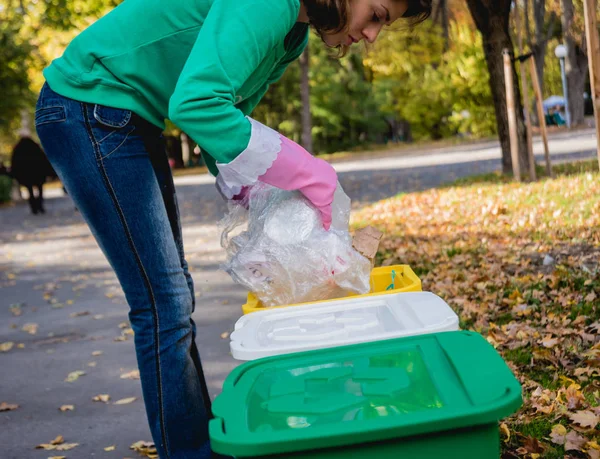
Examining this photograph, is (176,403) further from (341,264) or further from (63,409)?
(63,409)

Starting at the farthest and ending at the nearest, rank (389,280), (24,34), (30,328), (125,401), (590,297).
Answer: (24,34), (30,328), (590,297), (125,401), (389,280)

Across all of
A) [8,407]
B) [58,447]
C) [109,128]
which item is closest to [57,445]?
[58,447]

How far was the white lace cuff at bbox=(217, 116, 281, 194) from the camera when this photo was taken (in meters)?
1.96

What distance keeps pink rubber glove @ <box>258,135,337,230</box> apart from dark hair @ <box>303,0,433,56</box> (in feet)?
1.11

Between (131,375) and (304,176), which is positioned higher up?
(304,176)

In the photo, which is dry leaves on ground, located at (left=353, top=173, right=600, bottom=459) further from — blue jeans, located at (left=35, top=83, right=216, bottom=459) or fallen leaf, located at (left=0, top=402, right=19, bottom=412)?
fallen leaf, located at (left=0, top=402, right=19, bottom=412)

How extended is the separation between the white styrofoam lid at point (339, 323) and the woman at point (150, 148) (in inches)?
11.3

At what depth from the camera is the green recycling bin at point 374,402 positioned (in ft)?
4.20

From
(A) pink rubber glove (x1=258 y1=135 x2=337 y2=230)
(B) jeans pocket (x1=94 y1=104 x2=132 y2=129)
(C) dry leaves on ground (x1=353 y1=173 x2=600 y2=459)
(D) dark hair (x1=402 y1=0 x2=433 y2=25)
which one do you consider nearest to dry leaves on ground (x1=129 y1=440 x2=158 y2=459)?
(A) pink rubber glove (x1=258 y1=135 x2=337 y2=230)

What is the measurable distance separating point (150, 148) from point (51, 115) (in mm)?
313

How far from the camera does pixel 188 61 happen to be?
5.96 ft

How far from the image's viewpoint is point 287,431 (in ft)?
4.28

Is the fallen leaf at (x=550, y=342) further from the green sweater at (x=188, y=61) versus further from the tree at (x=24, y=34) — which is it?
the tree at (x=24, y=34)

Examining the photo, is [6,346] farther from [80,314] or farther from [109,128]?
[109,128]
